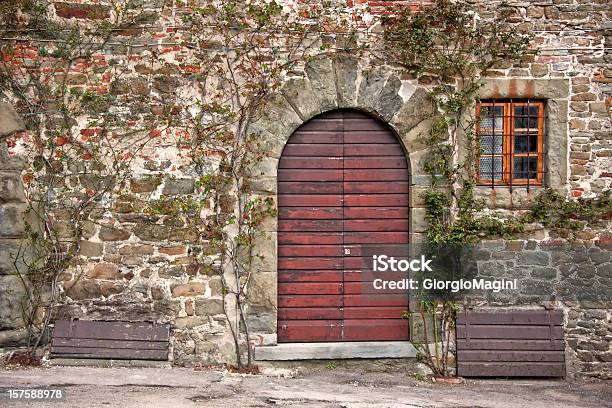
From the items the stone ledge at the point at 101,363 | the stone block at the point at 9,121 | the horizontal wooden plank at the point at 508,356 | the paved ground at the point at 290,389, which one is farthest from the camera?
the horizontal wooden plank at the point at 508,356

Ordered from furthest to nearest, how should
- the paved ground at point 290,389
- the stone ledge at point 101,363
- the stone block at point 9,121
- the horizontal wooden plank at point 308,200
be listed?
the horizontal wooden plank at point 308,200, the stone block at point 9,121, the stone ledge at point 101,363, the paved ground at point 290,389

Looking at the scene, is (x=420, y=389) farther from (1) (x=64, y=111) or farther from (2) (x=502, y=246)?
(1) (x=64, y=111)

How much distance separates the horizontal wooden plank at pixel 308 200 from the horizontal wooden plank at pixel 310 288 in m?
0.83

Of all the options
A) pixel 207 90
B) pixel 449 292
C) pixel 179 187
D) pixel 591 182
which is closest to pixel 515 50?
pixel 591 182

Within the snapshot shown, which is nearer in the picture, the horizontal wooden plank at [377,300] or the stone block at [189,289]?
the stone block at [189,289]

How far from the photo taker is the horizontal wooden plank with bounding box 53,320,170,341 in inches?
276

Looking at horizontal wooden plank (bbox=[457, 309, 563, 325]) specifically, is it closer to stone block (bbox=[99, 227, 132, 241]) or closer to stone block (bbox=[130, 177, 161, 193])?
stone block (bbox=[130, 177, 161, 193])

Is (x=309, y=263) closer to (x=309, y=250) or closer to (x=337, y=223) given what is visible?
(x=309, y=250)

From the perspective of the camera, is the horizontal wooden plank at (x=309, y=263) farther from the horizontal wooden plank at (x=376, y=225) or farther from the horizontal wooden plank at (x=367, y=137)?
the horizontal wooden plank at (x=367, y=137)

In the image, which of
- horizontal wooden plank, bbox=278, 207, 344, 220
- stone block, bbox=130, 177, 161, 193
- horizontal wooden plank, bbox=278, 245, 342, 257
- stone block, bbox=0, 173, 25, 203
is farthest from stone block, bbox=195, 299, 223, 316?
stone block, bbox=0, 173, 25, 203

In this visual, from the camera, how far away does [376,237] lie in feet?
23.9

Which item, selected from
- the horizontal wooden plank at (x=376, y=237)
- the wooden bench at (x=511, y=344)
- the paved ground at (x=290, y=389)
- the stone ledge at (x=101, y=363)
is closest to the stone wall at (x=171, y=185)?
the horizontal wooden plank at (x=376, y=237)

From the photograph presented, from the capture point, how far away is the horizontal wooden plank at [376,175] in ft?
23.9

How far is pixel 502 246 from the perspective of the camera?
7.21 meters
